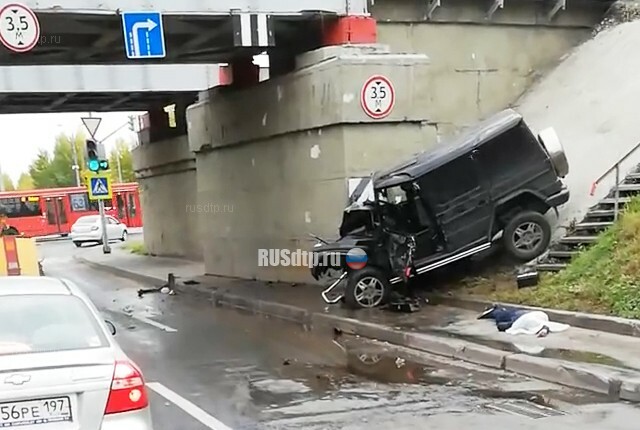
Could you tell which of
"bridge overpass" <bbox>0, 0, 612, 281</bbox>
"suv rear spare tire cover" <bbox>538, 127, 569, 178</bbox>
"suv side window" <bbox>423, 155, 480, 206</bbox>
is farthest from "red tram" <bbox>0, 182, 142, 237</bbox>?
"suv rear spare tire cover" <bbox>538, 127, 569, 178</bbox>

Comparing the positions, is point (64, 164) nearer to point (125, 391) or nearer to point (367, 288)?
point (367, 288)

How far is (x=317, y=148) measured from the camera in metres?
14.9

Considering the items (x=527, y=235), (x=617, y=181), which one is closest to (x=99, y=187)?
(x=527, y=235)

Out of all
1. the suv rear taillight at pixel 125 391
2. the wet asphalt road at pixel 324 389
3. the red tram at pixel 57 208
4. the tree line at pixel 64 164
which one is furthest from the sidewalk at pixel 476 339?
the tree line at pixel 64 164

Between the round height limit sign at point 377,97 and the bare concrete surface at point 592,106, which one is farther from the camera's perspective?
the round height limit sign at point 377,97

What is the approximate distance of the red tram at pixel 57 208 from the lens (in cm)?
4919

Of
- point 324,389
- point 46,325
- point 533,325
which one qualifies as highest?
point 46,325

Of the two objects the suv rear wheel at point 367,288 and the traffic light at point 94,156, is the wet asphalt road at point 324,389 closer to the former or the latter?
the suv rear wheel at point 367,288

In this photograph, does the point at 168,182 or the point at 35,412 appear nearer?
the point at 35,412

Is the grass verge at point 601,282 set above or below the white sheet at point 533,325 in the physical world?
above

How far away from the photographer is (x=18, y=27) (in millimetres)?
13031

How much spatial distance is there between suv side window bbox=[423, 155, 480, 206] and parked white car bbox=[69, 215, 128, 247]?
111 ft

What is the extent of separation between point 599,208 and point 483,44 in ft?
19.1

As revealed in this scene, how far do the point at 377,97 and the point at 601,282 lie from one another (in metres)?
5.47
